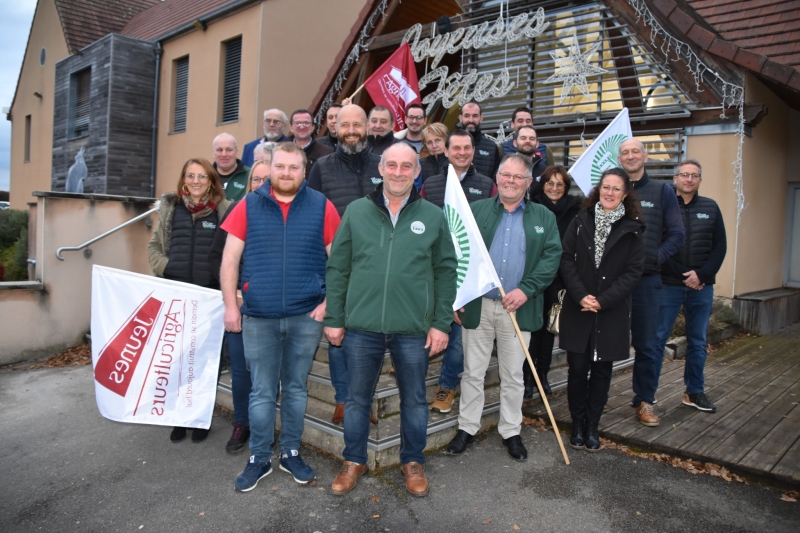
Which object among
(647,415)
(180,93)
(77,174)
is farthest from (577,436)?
(77,174)

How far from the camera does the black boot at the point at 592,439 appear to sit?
417 centimetres

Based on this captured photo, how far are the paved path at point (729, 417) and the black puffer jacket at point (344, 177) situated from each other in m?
2.40

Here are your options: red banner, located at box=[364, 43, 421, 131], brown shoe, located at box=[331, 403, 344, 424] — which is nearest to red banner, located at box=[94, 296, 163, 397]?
brown shoe, located at box=[331, 403, 344, 424]

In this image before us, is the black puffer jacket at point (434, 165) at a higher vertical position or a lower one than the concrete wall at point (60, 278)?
higher

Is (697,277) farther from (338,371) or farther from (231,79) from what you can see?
(231,79)

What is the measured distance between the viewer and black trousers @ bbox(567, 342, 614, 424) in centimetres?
412

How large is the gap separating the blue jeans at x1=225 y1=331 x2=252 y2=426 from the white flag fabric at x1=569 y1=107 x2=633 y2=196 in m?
3.12

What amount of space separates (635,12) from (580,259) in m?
→ 5.47

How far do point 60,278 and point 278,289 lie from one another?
5254 mm

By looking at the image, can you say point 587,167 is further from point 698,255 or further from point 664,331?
point 664,331

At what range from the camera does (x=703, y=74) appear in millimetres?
7391

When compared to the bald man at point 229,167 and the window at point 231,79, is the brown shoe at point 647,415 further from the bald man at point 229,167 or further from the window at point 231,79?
the window at point 231,79

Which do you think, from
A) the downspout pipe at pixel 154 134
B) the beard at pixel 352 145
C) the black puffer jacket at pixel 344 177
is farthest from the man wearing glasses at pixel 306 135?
the downspout pipe at pixel 154 134

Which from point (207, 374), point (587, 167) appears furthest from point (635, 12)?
point (207, 374)
